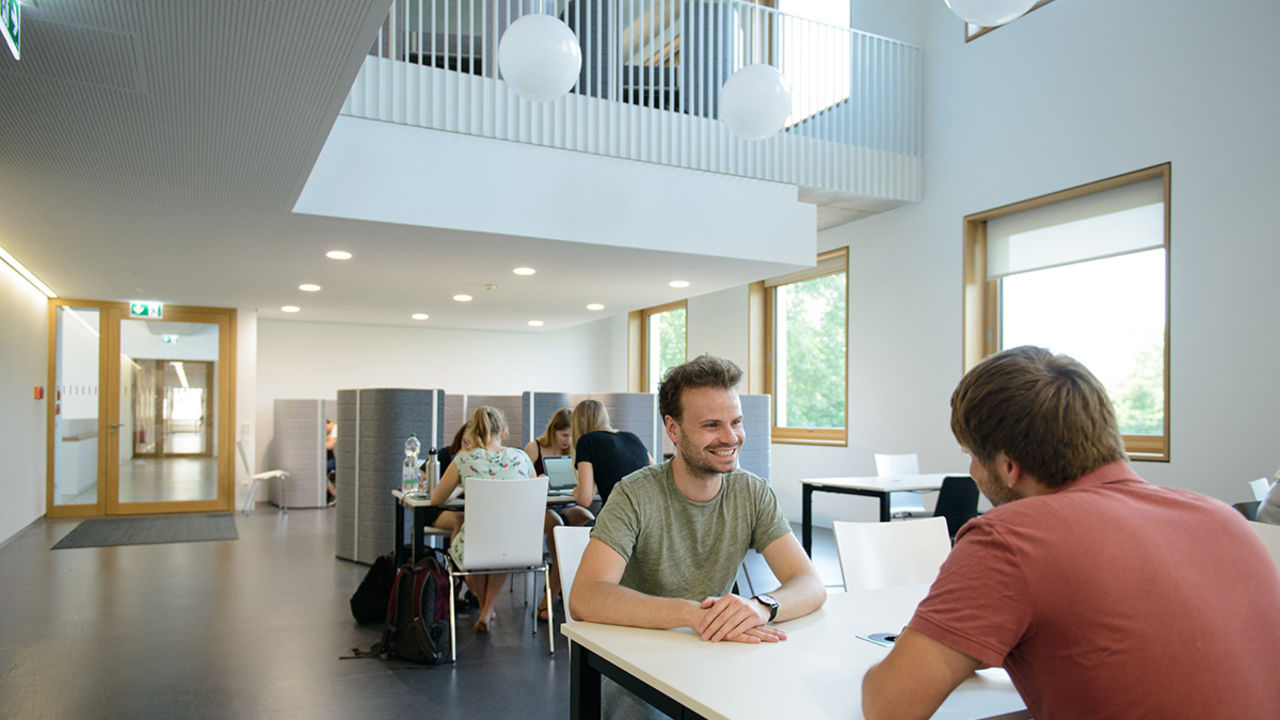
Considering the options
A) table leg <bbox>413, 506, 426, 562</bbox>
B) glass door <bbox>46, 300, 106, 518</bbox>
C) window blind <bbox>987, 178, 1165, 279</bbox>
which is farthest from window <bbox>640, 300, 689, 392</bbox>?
glass door <bbox>46, 300, 106, 518</bbox>

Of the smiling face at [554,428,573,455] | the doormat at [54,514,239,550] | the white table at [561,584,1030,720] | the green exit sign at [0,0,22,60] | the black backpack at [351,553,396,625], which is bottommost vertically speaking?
the doormat at [54,514,239,550]

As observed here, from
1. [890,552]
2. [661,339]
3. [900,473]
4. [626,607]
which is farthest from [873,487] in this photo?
[661,339]

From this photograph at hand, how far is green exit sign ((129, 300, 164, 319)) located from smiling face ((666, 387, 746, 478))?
9507mm

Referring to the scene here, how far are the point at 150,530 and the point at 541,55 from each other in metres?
7.24

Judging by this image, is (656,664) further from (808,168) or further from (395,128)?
(808,168)

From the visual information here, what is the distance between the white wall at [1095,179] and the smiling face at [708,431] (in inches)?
176

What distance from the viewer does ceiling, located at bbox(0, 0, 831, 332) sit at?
2.85 metres

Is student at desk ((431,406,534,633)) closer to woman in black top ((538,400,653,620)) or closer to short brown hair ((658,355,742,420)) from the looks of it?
woman in black top ((538,400,653,620))

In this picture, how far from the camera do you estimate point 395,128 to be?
5.36 m

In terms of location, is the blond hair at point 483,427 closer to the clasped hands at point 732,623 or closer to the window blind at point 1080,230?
the clasped hands at point 732,623

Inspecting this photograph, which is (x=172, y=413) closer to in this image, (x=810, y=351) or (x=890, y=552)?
(x=810, y=351)

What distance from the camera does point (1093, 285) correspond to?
6.30m

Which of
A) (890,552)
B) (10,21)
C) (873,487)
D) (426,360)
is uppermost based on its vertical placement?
(10,21)

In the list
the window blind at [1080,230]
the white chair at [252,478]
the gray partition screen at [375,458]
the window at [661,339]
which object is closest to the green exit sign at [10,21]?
the gray partition screen at [375,458]
